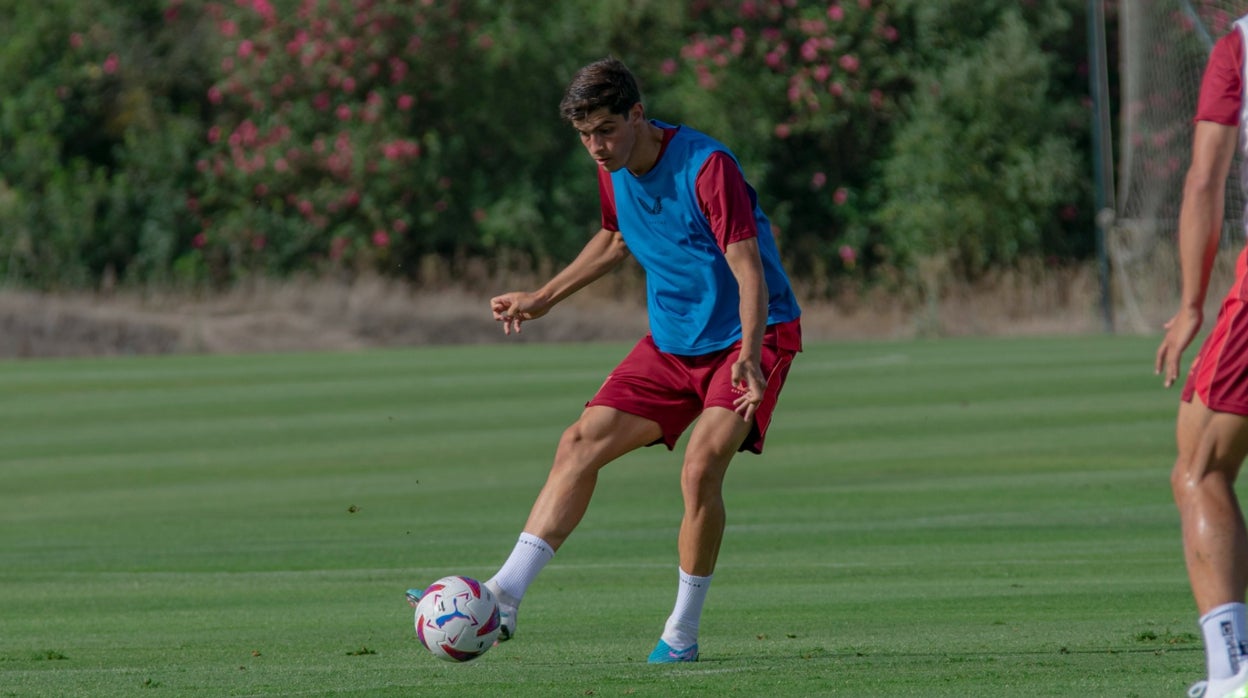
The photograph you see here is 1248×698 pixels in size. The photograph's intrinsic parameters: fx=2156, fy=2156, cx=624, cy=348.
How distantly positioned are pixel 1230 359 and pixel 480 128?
28.9 m

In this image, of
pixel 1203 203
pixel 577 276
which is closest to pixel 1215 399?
pixel 1203 203

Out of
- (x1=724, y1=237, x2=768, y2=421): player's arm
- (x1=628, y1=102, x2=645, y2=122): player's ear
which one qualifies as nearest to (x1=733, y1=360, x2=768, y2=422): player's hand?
(x1=724, y1=237, x2=768, y2=421): player's arm

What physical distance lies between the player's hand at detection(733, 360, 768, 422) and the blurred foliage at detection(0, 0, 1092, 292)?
82.2 ft

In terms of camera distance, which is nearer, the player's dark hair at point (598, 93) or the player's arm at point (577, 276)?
the player's dark hair at point (598, 93)

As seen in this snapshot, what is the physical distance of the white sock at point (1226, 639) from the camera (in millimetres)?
5035

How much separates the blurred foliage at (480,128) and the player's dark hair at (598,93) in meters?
25.0

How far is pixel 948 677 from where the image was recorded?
245 inches

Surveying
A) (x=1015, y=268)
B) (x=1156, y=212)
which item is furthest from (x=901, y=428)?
(x=1015, y=268)

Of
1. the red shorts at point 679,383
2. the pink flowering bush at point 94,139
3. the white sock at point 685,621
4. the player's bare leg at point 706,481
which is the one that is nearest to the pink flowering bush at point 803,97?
the pink flowering bush at point 94,139

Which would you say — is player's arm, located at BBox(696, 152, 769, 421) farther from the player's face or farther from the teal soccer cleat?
the teal soccer cleat

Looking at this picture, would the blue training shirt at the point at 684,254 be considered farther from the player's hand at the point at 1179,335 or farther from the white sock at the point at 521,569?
the player's hand at the point at 1179,335

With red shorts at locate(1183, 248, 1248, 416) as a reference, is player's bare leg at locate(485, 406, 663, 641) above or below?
below

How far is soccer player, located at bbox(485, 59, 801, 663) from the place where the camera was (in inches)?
264

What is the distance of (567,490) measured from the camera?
6.92 metres
